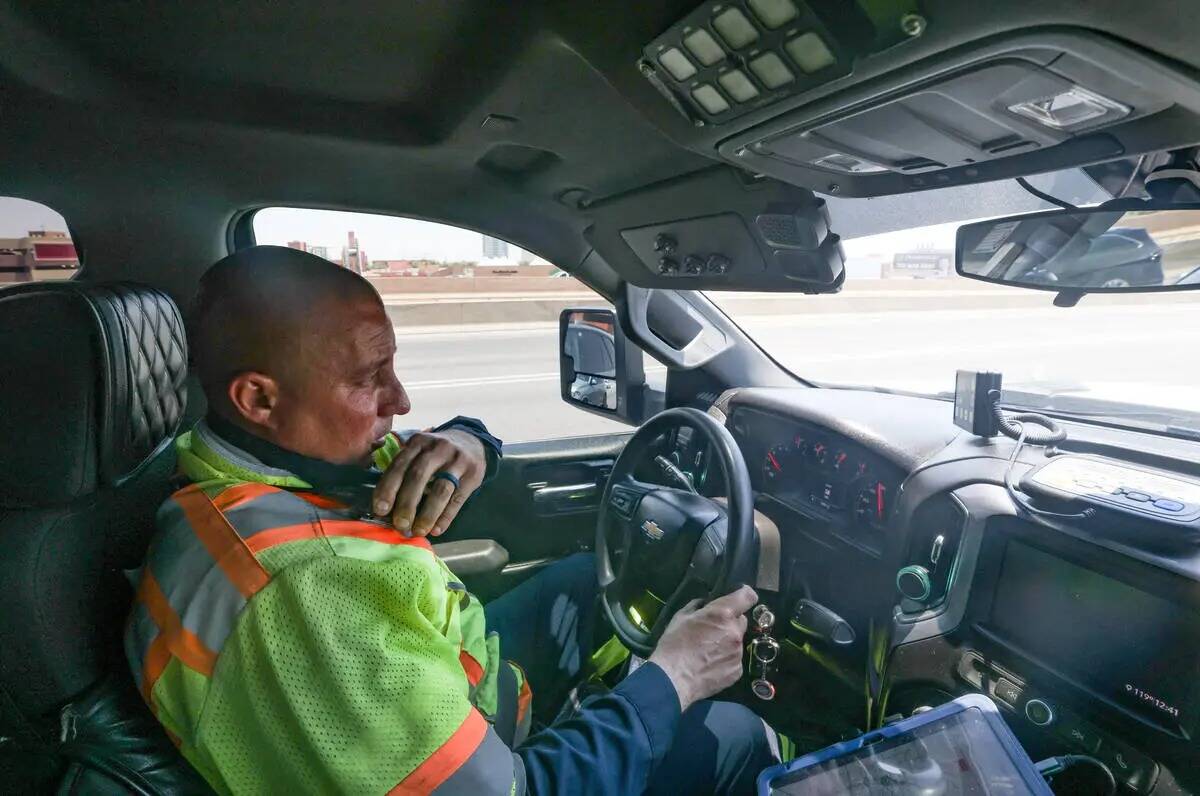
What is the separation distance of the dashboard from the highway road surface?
37 cm

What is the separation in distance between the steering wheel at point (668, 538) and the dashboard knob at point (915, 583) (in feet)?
1.28

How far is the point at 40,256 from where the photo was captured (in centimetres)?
217

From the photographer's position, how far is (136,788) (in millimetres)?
1168

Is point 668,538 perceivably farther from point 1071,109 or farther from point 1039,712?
point 1071,109

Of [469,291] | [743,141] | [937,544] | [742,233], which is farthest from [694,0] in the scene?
[469,291]

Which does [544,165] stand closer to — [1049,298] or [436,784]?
[1049,298]

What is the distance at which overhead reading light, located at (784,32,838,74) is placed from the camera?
107 cm

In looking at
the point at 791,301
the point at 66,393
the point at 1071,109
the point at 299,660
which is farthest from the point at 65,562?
the point at 791,301

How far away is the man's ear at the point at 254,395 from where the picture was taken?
1.37 metres

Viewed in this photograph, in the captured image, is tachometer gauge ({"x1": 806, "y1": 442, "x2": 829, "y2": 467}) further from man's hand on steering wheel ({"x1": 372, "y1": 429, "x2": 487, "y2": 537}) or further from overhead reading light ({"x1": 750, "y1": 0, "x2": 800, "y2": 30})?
overhead reading light ({"x1": 750, "y1": 0, "x2": 800, "y2": 30})

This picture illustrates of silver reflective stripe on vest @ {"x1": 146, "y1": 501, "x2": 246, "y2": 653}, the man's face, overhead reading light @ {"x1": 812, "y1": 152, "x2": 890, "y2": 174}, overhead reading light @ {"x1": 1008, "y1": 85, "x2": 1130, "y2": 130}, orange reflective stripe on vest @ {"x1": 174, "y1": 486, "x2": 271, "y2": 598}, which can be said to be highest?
overhead reading light @ {"x1": 1008, "y1": 85, "x2": 1130, "y2": 130}

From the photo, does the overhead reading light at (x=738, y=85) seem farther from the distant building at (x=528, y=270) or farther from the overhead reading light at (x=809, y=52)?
the distant building at (x=528, y=270)

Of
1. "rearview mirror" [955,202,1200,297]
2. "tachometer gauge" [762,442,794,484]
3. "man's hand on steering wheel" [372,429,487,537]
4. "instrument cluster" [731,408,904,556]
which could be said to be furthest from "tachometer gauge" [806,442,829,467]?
"man's hand on steering wheel" [372,429,487,537]

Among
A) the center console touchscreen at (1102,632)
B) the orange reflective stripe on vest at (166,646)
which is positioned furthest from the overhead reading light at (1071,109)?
the orange reflective stripe on vest at (166,646)
